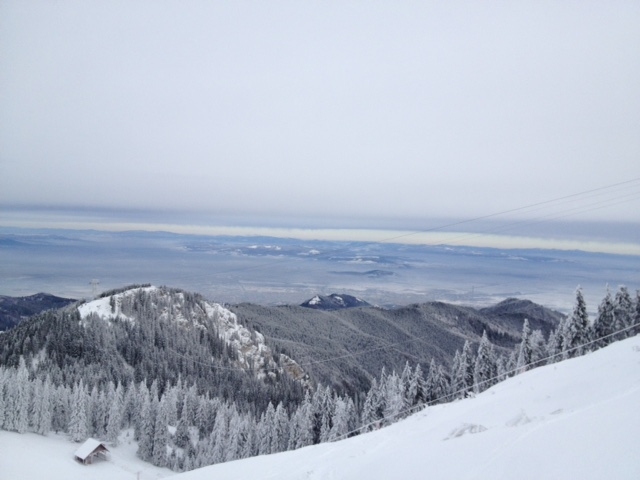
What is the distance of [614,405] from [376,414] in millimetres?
35749

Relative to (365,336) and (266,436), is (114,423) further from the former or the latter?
(365,336)

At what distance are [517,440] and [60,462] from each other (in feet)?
145

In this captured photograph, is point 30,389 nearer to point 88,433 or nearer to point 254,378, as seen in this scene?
point 88,433

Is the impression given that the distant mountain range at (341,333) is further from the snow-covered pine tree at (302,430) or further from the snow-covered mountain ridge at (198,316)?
the snow-covered pine tree at (302,430)

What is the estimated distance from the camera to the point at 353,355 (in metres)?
152

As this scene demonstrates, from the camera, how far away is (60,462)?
3766 centimetres

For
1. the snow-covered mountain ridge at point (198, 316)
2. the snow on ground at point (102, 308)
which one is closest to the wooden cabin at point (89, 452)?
the snow on ground at point (102, 308)

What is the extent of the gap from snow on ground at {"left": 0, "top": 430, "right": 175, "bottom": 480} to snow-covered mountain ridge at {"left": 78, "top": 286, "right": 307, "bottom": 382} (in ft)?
186

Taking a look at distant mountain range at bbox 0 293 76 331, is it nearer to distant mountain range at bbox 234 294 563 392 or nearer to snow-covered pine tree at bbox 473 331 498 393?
distant mountain range at bbox 234 294 563 392

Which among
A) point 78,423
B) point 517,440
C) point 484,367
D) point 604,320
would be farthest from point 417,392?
point 78,423

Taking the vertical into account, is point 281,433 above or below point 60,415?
below

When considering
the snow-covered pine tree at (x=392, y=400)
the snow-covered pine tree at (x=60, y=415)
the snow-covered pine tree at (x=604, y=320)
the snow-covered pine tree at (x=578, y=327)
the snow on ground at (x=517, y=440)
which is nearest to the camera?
the snow on ground at (x=517, y=440)

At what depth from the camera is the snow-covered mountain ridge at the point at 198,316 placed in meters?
104

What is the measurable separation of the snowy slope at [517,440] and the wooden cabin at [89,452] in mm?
33372
